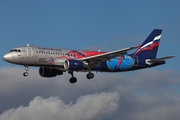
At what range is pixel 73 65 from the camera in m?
80.3

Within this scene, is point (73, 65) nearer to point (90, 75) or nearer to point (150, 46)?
point (90, 75)

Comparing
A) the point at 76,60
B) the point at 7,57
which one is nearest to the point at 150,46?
the point at 76,60

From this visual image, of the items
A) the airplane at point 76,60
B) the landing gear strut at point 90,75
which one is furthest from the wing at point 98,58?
the landing gear strut at point 90,75

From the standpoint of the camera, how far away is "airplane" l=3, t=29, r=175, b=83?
79.8 meters

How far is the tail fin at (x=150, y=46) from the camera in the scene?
305 ft

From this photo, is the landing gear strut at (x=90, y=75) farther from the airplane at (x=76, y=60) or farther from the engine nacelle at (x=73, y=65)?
the engine nacelle at (x=73, y=65)

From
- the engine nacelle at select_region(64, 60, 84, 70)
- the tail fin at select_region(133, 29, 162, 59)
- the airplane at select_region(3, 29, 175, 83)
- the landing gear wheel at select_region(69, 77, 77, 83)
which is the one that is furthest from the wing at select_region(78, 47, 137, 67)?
the tail fin at select_region(133, 29, 162, 59)

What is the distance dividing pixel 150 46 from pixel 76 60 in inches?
750

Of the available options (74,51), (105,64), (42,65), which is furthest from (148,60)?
(42,65)

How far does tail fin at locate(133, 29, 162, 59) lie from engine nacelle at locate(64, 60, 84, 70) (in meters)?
14.3

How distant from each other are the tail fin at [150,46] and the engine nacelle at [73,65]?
46.9 feet

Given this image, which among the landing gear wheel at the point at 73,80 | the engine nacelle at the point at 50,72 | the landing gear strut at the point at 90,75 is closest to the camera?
the landing gear strut at the point at 90,75

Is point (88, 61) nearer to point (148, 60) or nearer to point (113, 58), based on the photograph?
point (113, 58)

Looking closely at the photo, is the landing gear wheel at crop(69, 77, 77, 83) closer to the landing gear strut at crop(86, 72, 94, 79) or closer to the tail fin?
the landing gear strut at crop(86, 72, 94, 79)
